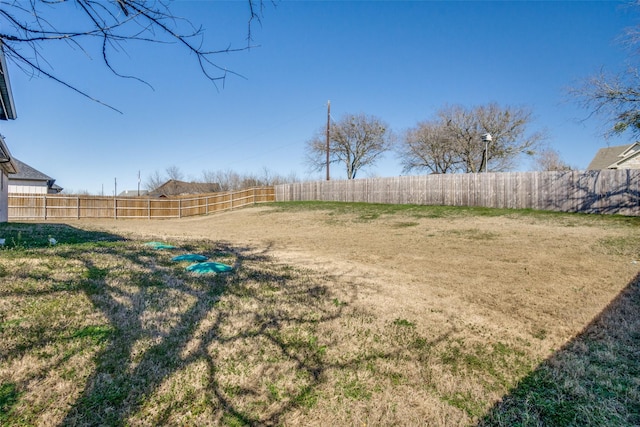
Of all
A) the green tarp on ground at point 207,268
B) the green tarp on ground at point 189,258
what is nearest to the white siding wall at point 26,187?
the green tarp on ground at point 189,258

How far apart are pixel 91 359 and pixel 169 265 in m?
2.69

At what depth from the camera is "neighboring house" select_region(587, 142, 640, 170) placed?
21.2m

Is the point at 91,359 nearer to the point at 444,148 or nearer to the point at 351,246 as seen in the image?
the point at 351,246

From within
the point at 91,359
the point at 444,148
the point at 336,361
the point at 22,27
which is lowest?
the point at 336,361

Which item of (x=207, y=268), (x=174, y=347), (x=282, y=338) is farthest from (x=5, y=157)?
(x=282, y=338)

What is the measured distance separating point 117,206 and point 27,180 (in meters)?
9.91

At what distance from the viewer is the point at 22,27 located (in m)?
1.39

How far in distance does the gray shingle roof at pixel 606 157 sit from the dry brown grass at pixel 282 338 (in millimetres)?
25957

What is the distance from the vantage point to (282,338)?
8.70 ft

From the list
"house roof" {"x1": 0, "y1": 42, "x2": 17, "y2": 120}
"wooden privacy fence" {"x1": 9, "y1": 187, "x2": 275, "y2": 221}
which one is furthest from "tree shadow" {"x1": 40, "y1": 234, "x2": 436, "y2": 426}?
"wooden privacy fence" {"x1": 9, "y1": 187, "x2": 275, "y2": 221}

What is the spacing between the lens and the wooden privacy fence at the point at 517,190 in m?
11.6

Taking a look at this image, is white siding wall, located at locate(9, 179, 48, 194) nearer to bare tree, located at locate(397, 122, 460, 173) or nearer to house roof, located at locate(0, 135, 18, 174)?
house roof, located at locate(0, 135, 18, 174)

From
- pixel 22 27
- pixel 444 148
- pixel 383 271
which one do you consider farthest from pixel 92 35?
pixel 444 148

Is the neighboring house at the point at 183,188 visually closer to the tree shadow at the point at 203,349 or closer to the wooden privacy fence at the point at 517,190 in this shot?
the wooden privacy fence at the point at 517,190
